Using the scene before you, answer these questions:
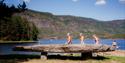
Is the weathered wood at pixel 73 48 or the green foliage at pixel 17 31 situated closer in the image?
the weathered wood at pixel 73 48

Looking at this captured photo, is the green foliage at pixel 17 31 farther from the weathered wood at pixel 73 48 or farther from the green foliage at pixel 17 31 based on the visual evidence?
the weathered wood at pixel 73 48

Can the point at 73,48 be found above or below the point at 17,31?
above

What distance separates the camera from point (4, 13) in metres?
29.5

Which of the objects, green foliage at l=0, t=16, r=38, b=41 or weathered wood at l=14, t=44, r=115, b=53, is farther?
green foliage at l=0, t=16, r=38, b=41

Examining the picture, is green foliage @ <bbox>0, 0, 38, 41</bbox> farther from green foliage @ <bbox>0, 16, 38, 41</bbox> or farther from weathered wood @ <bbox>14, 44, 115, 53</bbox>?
weathered wood @ <bbox>14, 44, 115, 53</bbox>

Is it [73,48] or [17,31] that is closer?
[73,48]

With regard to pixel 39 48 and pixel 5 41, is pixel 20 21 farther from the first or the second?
pixel 39 48

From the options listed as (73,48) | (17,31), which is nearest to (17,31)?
(17,31)

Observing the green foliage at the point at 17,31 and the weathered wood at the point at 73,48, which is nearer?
the weathered wood at the point at 73,48

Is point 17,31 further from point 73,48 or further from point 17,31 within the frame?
point 73,48

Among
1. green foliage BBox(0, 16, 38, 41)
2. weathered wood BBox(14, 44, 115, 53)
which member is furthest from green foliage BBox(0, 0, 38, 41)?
weathered wood BBox(14, 44, 115, 53)

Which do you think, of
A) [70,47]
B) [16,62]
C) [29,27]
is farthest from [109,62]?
[29,27]

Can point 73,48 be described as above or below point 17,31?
above

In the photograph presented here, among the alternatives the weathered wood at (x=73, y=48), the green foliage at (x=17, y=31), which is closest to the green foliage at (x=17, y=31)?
the green foliage at (x=17, y=31)
